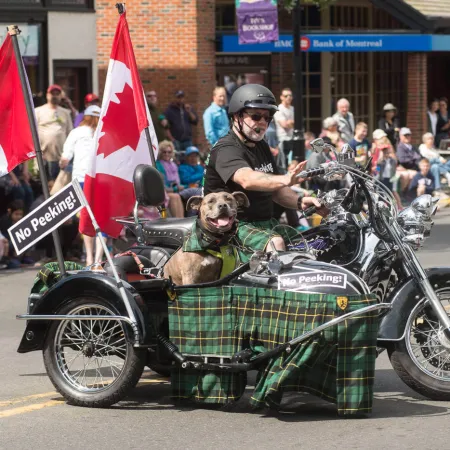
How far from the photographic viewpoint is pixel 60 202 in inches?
294

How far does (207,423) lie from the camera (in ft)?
22.4

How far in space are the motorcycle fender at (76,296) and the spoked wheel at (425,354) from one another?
4.97 feet

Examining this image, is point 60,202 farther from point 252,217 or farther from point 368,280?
point 368,280

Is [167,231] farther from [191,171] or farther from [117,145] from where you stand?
[191,171]

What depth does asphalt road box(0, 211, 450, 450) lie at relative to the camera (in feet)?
20.9

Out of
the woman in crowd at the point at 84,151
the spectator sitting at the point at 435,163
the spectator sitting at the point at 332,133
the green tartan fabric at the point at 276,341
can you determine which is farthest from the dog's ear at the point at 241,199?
the spectator sitting at the point at 435,163

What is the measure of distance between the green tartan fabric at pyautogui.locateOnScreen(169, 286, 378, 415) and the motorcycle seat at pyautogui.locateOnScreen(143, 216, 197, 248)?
2.57ft

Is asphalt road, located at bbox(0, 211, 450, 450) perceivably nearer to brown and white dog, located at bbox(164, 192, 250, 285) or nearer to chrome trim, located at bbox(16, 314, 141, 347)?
chrome trim, located at bbox(16, 314, 141, 347)

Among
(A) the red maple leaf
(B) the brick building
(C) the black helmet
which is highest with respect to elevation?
(B) the brick building

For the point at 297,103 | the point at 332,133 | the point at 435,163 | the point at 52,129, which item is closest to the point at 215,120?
the point at 297,103

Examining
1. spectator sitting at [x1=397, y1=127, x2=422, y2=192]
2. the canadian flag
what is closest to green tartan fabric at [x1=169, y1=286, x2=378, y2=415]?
the canadian flag

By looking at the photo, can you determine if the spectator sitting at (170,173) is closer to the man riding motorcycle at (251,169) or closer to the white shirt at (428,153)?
the white shirt at (428,153)

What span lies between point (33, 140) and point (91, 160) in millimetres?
692

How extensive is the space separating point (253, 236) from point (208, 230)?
56cm
